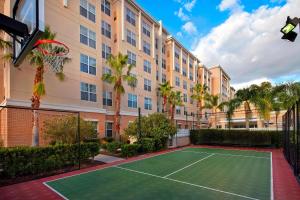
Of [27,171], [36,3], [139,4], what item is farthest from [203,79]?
[36,3]

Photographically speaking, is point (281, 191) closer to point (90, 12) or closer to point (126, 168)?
point (126, 168)

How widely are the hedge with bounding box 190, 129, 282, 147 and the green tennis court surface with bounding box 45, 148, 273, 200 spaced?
40.3ft

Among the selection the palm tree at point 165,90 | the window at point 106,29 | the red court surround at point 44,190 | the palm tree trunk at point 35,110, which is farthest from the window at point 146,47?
the red court surround at point 44,190

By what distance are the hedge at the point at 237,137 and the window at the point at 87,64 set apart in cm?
1554

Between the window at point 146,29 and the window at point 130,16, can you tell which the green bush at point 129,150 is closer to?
the window at point 130,16

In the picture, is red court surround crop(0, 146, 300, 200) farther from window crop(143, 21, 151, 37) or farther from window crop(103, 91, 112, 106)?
window crop(143, 21, 151, 37)

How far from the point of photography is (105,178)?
10031 millimetres

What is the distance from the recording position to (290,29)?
17.9 ft

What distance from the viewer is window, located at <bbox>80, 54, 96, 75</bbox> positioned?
22078 millimetres

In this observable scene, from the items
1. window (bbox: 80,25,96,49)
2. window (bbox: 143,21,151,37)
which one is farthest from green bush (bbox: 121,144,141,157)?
window (bbox: 143,21,151,37)

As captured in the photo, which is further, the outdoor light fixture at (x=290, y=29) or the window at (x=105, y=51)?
the window at (x=105, y=51)

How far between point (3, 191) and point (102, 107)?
15873 mm

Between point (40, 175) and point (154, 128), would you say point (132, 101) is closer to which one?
point (154, 128)

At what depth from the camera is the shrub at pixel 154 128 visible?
20.0 meters
